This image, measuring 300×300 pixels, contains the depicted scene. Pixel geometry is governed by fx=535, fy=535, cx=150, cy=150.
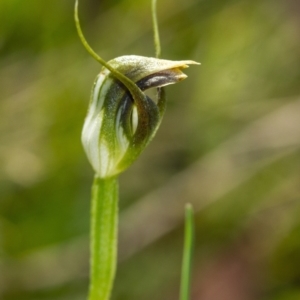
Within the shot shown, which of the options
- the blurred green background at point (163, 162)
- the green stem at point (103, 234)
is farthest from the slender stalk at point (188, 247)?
the blurred green background at point (163, 162)

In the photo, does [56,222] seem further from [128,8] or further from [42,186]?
[128,8]

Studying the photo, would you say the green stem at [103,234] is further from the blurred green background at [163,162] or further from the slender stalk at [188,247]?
the blurred green background at [163,162]

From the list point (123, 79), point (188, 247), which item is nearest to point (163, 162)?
point (188, 247)

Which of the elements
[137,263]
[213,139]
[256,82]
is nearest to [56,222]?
[137,263]

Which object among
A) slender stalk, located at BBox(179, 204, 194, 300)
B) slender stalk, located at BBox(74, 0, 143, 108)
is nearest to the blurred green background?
slender stalk, located at BBox(179, 204, 194, 300)

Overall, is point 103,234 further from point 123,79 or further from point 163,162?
point 163,162

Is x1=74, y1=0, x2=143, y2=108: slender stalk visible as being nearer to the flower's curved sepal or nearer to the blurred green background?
the flower's curved sepal
